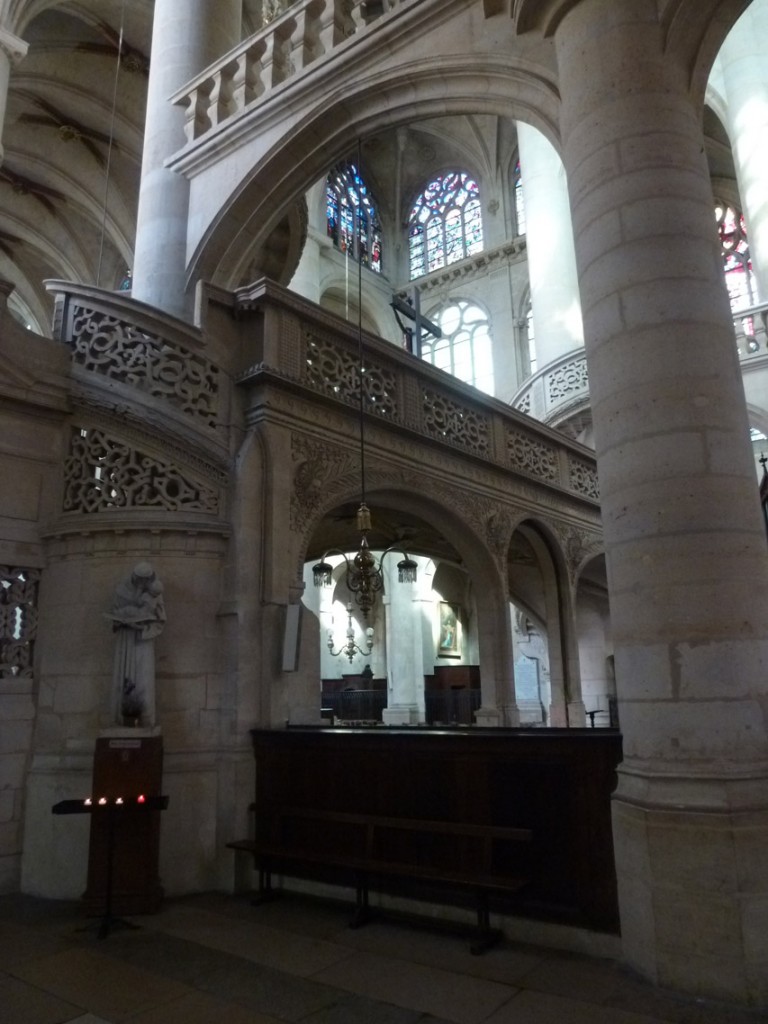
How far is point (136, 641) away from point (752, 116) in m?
15.7

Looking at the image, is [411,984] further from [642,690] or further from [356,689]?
[356,689]

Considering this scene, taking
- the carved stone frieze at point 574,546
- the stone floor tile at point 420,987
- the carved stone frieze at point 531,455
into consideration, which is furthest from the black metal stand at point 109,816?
the carved stone frieze at point 574,546

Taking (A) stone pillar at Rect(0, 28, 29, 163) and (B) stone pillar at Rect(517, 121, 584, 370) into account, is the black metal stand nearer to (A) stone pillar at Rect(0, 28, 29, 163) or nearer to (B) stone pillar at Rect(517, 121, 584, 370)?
(A) stone pillar at Rect(0, 28, 29, 163)

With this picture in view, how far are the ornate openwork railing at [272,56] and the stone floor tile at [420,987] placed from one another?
735 centimetres

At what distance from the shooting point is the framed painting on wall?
2111cm

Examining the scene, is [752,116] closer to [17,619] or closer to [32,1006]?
[17,619]

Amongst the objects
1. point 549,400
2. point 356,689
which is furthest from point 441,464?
point 356,689

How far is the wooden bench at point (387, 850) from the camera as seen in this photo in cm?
398

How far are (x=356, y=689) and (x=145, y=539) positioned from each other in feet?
45.3

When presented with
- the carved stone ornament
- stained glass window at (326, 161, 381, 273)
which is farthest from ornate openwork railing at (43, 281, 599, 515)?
stained glass window at (326, 161, 381, 273)

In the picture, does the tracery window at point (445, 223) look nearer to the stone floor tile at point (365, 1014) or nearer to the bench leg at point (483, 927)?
the bench leg at point (483, 927)

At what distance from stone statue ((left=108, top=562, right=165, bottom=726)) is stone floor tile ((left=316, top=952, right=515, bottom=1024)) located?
2.11 metres

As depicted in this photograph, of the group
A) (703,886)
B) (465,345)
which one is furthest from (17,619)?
(465,345)

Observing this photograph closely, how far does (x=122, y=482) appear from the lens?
5.54 m
